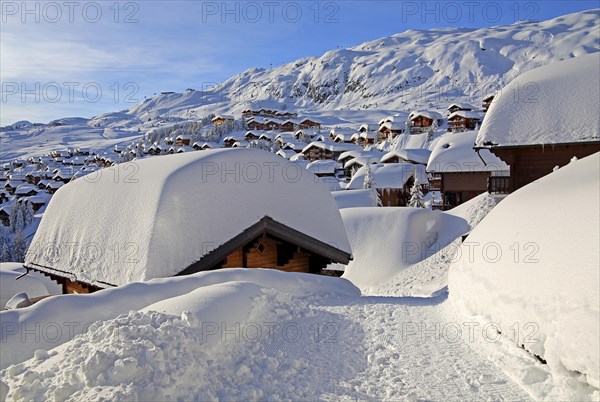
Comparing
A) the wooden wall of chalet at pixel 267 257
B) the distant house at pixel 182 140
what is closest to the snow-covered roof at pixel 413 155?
the wooden wall of chalet at pixel 267 257

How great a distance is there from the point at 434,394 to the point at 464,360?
985 millimetres

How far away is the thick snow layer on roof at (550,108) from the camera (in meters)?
14.5

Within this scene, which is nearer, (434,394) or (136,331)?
(434,394)

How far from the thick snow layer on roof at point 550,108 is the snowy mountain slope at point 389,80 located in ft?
259

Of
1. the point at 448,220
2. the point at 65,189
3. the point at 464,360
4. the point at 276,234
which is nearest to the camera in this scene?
the point at 464,360

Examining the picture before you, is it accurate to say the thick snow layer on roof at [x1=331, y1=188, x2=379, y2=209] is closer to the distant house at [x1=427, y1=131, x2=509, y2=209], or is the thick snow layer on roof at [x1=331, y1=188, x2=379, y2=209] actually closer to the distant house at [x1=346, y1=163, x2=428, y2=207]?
the distant house at [x1=346, y1=163, x2=428, y2=207]

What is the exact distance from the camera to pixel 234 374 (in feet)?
16.3

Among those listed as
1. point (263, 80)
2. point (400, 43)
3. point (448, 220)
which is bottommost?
point (448, 220)

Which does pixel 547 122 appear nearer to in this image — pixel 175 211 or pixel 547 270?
pixel 547 270

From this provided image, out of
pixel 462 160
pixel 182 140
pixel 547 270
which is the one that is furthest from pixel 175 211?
pixel 182 140

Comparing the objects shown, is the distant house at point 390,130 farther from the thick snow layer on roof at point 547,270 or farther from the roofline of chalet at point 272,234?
the thick snow layer on roof at point 547,270

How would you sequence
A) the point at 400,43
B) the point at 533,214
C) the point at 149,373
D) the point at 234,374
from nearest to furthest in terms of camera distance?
the point at 149,373
the point at 234,374
the point at 533,214
the point at 400,43

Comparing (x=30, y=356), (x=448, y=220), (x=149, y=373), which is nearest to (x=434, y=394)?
(x=149, y=373)

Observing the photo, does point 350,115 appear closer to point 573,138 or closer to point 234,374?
point 573,138
